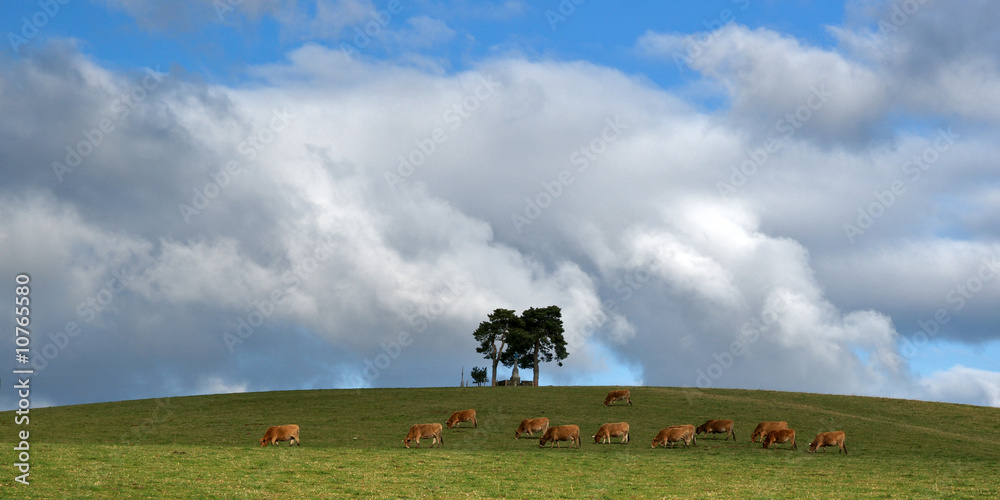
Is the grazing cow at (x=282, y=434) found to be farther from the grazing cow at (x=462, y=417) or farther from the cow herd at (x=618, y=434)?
the grazing cow at (x=462, y=417)

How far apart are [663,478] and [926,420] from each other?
4078 cm

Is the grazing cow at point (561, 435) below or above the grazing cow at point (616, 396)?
below

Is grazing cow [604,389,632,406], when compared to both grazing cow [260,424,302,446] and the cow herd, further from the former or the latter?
grazing cow [260,424,302,446]

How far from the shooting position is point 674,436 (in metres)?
40.5

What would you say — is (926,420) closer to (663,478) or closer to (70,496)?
(663,478)

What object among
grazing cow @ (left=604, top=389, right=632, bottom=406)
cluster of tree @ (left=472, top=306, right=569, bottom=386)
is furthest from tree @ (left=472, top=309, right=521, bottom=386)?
grazing cow @ (left=604, top=389, right=632, bottom=406)

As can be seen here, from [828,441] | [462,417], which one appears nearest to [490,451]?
[462,417]

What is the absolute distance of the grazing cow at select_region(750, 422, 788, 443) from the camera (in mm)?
43625

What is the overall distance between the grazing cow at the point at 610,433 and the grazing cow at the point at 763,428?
7.70 metres

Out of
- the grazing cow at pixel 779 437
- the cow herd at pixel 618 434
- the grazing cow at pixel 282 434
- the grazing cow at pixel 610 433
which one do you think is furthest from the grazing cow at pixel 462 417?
the grazing cow at pixel 779 437

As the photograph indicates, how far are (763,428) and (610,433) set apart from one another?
33.3 feet

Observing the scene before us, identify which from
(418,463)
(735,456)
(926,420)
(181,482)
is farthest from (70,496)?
(926,420)

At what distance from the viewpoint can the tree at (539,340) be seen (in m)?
91.3

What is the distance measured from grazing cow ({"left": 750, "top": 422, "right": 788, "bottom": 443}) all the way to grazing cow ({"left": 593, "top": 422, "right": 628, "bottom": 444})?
303 inches
